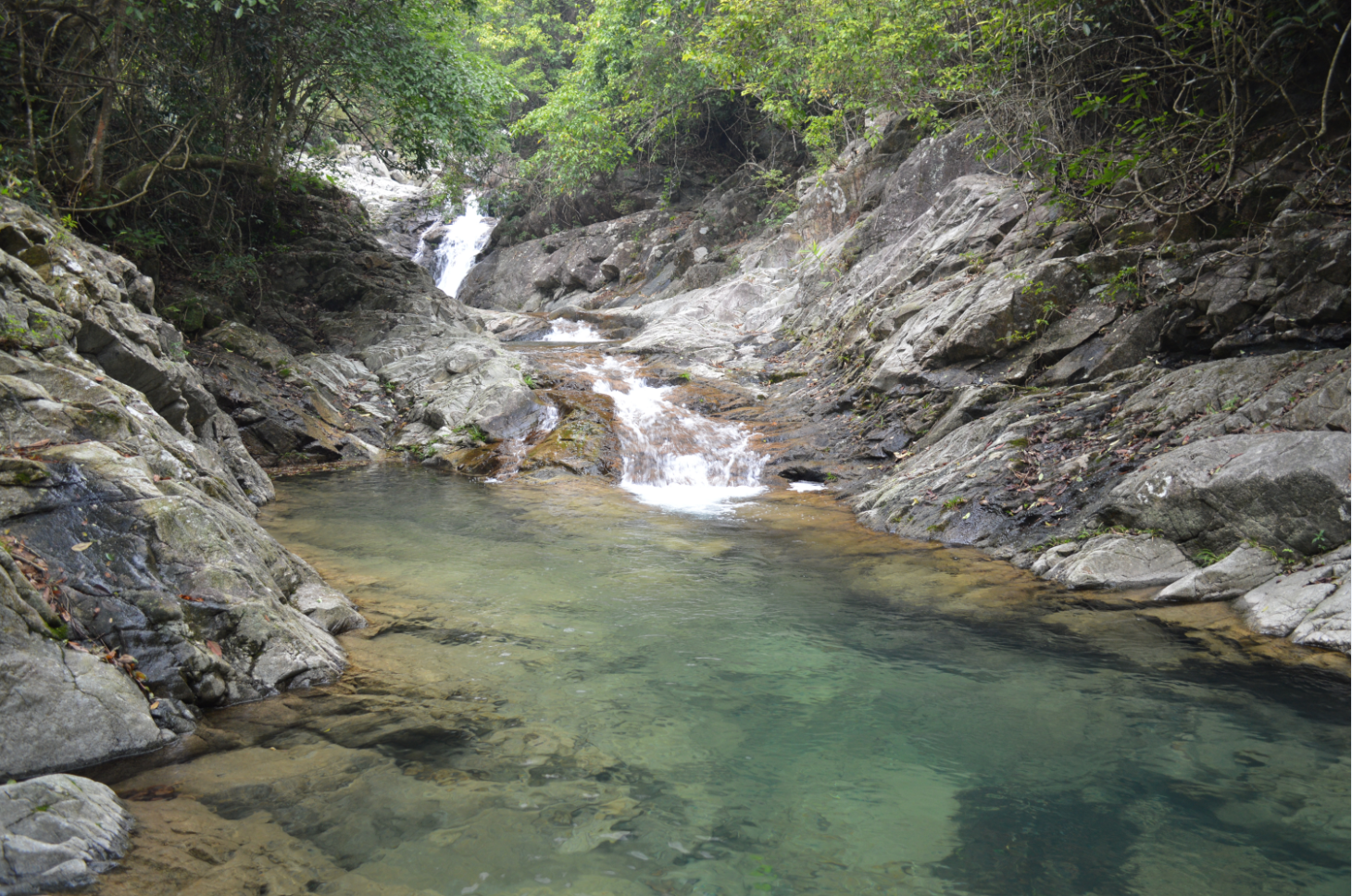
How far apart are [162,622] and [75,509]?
733mm

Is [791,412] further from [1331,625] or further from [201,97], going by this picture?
[201,97]

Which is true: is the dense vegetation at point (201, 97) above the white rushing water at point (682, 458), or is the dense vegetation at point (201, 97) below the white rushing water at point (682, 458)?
above

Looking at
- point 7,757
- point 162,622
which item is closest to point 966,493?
point 162,622

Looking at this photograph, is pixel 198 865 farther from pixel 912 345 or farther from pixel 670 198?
pixel 670 198

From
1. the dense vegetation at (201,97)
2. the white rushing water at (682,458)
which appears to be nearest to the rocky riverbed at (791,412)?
the white rushing water at (682,458)

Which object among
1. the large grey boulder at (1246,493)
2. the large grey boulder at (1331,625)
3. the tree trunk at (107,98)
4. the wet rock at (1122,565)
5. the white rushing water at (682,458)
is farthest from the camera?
the white rushing water at (682,458)

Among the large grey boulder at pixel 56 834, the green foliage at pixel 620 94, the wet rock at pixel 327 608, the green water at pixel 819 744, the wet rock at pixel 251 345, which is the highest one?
the green foliage at pixel 620 94

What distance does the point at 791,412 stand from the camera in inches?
486

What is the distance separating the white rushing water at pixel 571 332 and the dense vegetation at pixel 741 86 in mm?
4892

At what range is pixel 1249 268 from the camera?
24.4ft

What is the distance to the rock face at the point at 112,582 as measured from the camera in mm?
2896

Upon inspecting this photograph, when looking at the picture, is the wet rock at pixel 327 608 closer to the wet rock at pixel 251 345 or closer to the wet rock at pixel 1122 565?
the wet rock at pixel 1122 565

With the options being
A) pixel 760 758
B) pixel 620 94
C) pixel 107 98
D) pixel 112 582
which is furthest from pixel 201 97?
pixel 620 94

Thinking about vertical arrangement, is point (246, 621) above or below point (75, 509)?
below
